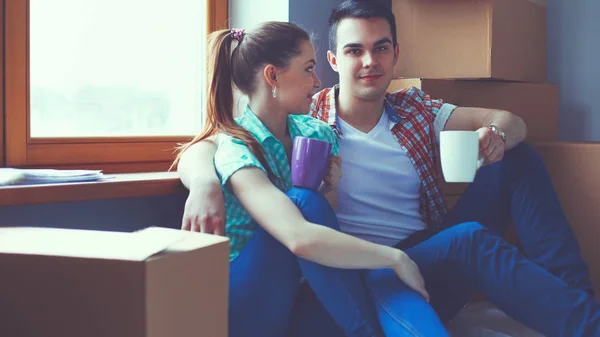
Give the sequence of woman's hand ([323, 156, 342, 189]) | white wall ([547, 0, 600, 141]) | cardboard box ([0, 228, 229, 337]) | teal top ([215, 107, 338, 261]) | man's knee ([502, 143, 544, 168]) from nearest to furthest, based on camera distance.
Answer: cardboard box ([0, 228, 229, 337]), teal top ([215, 107, 338, 261]), woman's hand ([323, 156, 342, 189]), man's knee ([502, 143, 544, 168]), white wall ([547, 0, 600, 141])

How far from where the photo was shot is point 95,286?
78 cm

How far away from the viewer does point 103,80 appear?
1.70 m

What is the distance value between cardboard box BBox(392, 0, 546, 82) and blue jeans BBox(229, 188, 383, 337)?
776 millimetres

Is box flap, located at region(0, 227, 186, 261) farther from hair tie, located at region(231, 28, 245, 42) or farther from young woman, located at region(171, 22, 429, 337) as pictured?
hair tie, located at region(231, 28, 245, 42)

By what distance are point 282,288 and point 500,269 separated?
16.0 inches

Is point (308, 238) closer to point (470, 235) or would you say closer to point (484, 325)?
point (470, 235)

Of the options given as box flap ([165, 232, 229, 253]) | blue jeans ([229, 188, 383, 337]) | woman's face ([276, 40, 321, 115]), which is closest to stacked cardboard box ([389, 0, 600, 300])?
woman's face ([276, 40, 321, 115])

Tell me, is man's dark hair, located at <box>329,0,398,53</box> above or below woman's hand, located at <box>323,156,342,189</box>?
above

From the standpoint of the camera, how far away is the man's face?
5.38ft

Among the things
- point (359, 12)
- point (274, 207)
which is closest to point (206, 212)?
point (274, 207)

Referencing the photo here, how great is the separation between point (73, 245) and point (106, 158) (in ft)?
2.75

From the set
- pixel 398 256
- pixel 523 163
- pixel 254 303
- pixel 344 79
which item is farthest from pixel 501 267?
pixel 344 79

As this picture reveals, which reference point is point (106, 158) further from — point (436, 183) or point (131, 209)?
point (436, 183)

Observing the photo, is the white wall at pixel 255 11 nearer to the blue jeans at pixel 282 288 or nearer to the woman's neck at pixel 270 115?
the woman's neck at pixel 270 115
